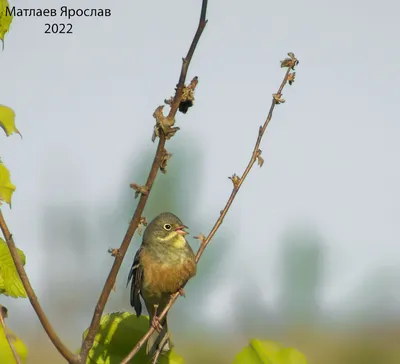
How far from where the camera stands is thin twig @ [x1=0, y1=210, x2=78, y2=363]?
158cm

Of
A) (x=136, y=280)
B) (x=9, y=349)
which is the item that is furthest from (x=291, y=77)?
(x=136, y=280)

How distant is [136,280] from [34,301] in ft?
9.22

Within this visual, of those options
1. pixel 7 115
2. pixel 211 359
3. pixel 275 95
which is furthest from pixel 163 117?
pixel 211 359

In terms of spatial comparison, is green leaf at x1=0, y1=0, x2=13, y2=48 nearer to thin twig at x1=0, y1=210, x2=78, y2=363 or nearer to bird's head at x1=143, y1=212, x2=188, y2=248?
thin twig at x1=0, y1=210, x2=78, y2=363

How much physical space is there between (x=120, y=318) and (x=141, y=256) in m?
2.34

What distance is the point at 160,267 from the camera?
14.1 ft

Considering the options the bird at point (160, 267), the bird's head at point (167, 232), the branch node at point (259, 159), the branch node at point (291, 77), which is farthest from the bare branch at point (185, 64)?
the bird's head at point (167, 232)

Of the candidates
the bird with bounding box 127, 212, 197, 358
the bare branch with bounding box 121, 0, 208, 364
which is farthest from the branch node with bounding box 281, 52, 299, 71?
the bird with bounding box 127, 212, 197, 358

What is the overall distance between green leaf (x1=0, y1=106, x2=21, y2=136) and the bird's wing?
2609mm

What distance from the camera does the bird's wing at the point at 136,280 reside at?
4.28 metres

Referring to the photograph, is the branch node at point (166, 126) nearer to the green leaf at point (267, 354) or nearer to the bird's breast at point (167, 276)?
the green leaf at point (267, 354)

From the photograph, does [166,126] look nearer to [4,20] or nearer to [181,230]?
[4,20]

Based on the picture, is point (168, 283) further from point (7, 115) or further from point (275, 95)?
point (7, 115)

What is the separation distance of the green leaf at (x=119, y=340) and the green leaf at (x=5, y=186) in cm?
46
